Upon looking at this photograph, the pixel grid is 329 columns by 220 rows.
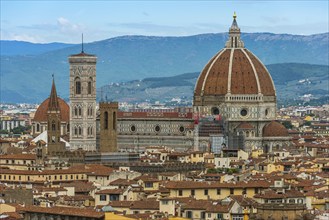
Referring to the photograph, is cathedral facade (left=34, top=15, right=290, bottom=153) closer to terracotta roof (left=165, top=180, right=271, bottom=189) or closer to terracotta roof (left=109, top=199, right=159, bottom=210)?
terracotta roof (left=165, top=180, right=271, bottom=189)

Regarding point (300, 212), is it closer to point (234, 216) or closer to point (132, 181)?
point (234, 216)

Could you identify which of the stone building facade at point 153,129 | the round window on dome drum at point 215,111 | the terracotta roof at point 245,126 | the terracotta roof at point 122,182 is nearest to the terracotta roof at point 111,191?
the terracotta roof at point 122,182

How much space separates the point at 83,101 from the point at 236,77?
15.6m

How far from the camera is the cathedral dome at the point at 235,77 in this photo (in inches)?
5822

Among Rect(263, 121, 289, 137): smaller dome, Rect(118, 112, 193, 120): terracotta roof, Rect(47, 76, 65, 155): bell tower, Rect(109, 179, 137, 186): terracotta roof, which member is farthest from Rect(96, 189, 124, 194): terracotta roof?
Rect(118, 112, 193, 120): terracotta roof

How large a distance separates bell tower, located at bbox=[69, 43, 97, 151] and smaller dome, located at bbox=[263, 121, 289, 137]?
51.7ft

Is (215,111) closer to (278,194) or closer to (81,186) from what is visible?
(81,186)

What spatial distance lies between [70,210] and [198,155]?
192 ft

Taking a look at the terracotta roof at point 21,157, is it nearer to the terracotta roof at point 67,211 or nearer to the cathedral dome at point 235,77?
the cathedral dome at point 235,77

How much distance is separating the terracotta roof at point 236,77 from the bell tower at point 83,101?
12.4 meters

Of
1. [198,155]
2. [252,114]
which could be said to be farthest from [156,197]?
[252,114]

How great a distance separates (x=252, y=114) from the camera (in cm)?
14688

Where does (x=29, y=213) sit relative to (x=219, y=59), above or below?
below

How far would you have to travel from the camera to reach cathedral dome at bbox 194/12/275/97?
485 feet
